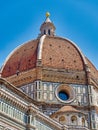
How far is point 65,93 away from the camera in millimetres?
47062

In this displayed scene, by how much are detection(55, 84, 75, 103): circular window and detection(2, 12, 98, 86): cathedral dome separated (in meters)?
2.19

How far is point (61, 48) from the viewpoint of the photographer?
2058 inches

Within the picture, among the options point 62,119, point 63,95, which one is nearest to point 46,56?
point 63,95

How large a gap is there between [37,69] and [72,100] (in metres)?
7.10

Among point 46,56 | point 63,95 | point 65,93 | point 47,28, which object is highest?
point 47,28

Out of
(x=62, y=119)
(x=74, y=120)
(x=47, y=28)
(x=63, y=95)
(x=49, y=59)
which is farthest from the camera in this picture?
(x=47, y=28)

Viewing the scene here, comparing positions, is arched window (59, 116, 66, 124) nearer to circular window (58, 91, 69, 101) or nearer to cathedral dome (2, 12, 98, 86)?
circular window (58, 91, 69, 101)

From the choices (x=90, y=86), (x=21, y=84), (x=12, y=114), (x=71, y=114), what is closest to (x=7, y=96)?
(x=12, y=114)

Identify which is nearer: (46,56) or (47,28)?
(46,56)

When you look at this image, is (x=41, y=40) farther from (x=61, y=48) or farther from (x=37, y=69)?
(x=37, y=69)

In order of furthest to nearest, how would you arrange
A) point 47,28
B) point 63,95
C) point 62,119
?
1. point 47,28
2. point 63,95
3. point 62,119

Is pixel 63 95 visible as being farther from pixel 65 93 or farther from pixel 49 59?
pixel 49 59

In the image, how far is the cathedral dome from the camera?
159 feet

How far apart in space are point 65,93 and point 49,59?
6.23 meters
